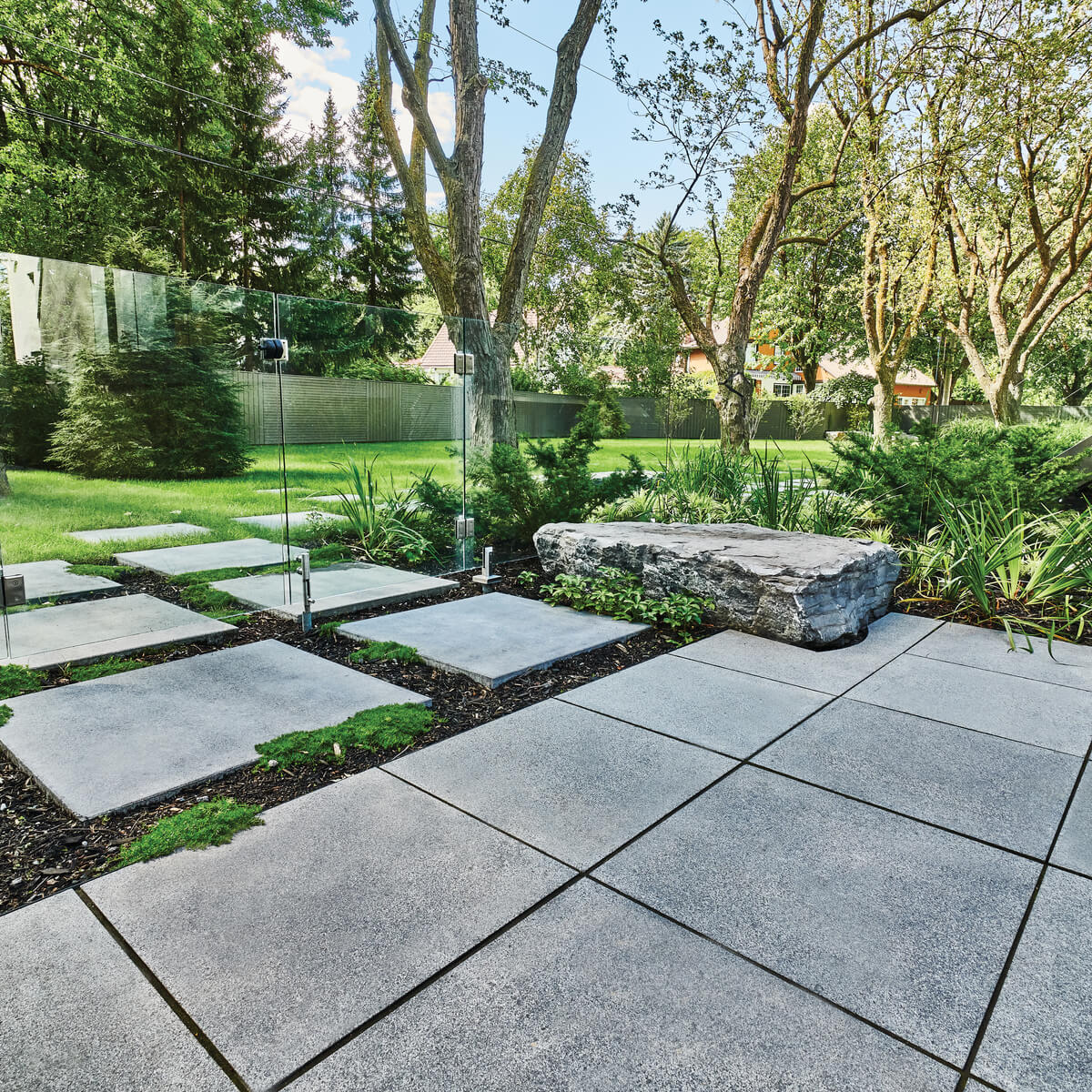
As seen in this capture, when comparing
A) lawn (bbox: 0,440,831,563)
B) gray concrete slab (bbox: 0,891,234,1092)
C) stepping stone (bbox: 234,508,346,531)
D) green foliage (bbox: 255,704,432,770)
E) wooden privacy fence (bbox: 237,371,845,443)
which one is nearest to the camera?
gray concrete slab (bbox: 0,891,234,1092)

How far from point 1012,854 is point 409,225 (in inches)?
327

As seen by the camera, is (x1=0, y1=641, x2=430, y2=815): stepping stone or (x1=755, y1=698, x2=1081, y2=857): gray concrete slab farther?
(x1=0, y1=641, x2=430, y2=815): stepping stone

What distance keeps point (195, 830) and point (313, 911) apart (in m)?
0.59

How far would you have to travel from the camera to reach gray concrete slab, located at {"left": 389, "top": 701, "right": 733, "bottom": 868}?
2311mm

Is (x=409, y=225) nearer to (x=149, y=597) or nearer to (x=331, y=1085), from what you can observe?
(x=149, y=597)

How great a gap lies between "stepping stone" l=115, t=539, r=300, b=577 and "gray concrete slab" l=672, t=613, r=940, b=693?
2.56 m

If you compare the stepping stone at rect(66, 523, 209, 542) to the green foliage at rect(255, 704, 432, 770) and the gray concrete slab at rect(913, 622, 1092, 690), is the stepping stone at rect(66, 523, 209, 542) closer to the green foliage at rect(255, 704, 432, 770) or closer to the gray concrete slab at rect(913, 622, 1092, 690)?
the green foliage at rect(255, 704, 432, 770)

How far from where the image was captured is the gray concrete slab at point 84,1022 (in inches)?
55.2

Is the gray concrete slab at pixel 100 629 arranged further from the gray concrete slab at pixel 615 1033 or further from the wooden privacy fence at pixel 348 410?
the gray concrete slab at pixel 615 1033

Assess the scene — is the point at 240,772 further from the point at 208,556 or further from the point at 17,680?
the point at 208,556

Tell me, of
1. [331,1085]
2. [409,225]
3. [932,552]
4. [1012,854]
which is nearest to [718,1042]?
[331,1085]

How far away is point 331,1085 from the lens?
1.39 meters

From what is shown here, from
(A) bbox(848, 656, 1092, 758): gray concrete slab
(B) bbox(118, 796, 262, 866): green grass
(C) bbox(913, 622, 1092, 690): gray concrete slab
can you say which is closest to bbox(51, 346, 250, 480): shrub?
(B) bbox(118, 796, 262, 866): green grass

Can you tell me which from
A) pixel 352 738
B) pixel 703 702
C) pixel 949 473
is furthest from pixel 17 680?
pixel 949 473
